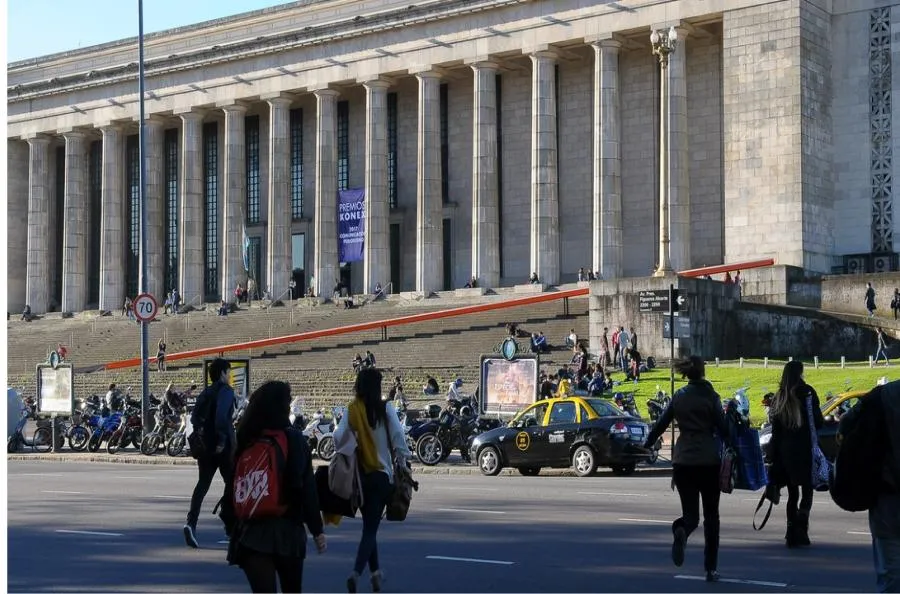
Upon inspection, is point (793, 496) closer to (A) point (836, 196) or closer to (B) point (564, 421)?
(B) point (564, 421)

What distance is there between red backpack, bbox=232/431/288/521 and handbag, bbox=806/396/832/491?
7.11m

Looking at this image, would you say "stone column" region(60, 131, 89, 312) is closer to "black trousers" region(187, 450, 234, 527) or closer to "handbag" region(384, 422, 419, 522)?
"black trousers" region(187, 450, 234, 527)

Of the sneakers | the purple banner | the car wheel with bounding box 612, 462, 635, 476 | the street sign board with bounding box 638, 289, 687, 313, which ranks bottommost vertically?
the car wheel with bounding box 612, 462, 635, 476

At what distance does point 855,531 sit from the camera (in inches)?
595

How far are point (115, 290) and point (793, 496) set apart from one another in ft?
198

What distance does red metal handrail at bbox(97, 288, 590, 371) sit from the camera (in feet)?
168

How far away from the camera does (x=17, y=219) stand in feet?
258

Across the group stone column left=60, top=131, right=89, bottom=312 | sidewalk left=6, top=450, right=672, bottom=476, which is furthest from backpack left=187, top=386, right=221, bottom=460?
stone column left=60, top=131, right=89, bottom=312

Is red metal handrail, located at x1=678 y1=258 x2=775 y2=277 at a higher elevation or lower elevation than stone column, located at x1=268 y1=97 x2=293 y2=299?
lower

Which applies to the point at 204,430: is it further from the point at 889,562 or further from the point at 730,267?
the point at 730,267

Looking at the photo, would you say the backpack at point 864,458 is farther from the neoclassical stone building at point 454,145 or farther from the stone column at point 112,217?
the stone column at point 112,217

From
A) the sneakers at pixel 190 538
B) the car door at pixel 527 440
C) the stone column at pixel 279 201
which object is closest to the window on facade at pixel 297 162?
the stone column at pixel 279 201

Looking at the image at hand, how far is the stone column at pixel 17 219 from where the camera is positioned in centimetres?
7681

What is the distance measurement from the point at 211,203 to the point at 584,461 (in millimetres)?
50581
